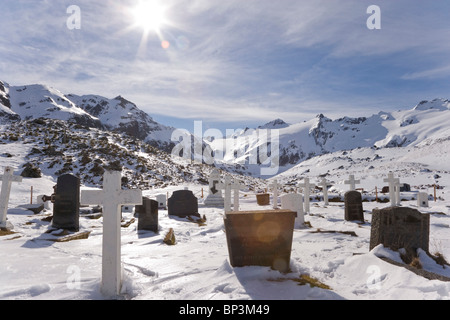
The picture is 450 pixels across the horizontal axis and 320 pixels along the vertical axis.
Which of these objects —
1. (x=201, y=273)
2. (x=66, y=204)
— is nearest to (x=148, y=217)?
(x=66, y=204)

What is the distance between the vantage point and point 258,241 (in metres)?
4.47

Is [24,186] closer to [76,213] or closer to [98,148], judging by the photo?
[76,213]

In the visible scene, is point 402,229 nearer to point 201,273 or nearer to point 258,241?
point 258,241

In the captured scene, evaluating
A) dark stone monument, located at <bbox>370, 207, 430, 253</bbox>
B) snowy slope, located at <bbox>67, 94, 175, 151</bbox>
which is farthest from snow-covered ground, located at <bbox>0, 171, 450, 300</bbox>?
snowy slope, located at <bbox>67, 94, 175, 151</bbox>

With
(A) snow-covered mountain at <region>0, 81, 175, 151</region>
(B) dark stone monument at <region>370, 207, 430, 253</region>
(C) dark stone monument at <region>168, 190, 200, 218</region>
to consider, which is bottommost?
(C) dark stone monument at <region>168, 190, 200, 218</region>

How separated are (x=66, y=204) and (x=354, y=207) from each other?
35.0 ft

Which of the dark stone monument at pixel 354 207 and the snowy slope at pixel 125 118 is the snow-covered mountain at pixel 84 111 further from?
the dark stone monument at pixel 354 207

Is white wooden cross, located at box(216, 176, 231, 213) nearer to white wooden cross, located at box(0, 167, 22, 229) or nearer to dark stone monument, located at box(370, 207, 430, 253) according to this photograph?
dark stone monument, located at box(370, 207, 430, 253)

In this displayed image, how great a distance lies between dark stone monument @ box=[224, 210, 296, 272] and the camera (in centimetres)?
445

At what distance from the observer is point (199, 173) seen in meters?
47.3

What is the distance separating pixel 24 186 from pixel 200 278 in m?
16.7

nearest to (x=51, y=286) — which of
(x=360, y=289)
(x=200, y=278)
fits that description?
(x=200, y=278)

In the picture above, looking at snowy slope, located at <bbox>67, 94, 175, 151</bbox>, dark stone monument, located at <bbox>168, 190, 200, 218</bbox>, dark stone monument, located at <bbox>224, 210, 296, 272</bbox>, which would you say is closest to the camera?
dark stone monument, located at <bbox>224, 210, 296, 272</bbox>

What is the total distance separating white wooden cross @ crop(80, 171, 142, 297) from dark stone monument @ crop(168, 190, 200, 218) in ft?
32.7
